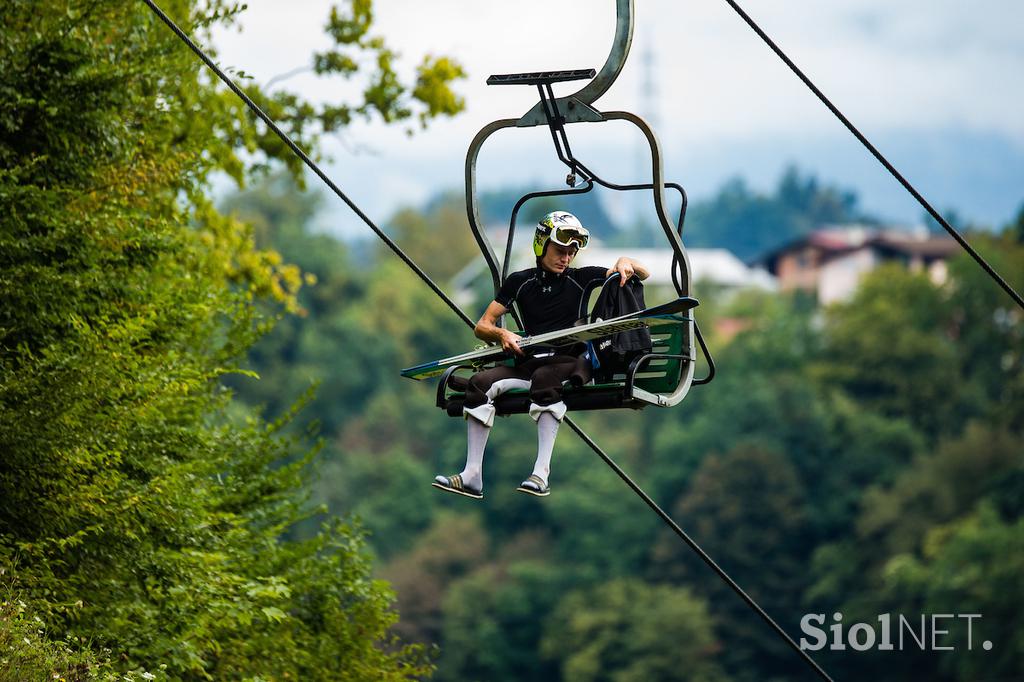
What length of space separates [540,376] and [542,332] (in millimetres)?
501

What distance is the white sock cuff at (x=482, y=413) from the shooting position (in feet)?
42.9

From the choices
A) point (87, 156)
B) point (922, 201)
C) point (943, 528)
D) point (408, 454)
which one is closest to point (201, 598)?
point (87, 156)

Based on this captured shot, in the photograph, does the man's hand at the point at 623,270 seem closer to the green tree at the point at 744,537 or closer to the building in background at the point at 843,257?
the green tree at the point at 744,537

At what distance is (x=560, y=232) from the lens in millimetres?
13227

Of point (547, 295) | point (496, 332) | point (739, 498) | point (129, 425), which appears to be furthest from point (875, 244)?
point (496, 332)

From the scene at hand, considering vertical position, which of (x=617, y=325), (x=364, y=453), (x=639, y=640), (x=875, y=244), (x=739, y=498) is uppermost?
(x=875, y=244)

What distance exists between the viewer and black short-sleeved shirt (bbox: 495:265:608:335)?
43.7 feet

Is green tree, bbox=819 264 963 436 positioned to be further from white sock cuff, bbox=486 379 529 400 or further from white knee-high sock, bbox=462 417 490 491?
white knee-high sock, bbox=462 417 490 491

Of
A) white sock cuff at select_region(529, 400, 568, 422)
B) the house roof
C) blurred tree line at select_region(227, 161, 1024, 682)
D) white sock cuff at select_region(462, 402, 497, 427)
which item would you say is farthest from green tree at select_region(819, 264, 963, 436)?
white sock cuff at select_region(529, 400, 568, 422)

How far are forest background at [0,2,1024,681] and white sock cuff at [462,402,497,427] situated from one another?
2.85m

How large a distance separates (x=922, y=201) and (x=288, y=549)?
315 inches

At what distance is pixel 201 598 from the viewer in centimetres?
1575

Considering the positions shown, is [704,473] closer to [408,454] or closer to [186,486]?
[408,454]

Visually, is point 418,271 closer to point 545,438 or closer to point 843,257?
point 545,438
